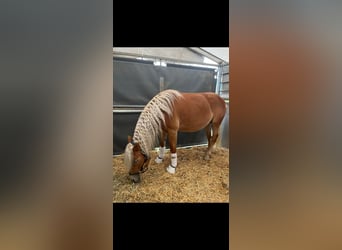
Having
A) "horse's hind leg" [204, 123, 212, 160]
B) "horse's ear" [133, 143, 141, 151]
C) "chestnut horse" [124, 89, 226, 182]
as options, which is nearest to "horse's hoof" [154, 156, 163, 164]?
"chestnut horse" [124, 89, 226, 182]

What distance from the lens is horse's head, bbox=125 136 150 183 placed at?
1041 millimetres

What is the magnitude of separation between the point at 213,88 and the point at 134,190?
2.05 ft

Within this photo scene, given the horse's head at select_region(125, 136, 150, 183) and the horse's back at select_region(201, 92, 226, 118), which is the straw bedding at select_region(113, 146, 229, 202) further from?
the horse's back at select_region(201, 92, 226, 118)

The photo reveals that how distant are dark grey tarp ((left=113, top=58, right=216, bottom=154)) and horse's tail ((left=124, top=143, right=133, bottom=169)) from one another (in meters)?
0.03

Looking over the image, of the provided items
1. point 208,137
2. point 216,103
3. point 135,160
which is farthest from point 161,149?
point 216,103

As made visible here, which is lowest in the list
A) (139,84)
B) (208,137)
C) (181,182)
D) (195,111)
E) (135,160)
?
(181,182)

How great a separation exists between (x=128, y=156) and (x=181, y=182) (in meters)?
0.29

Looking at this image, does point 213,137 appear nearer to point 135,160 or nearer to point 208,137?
point 208,137

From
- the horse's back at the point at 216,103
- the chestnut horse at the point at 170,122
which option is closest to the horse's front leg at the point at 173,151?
the chestnut horse at the point at 170,122

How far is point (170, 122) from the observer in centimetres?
111

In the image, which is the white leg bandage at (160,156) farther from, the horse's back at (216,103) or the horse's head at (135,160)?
the horse's back at (216,103)
